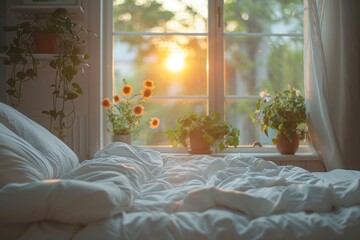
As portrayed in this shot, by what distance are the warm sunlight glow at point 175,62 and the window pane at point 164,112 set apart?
26cm

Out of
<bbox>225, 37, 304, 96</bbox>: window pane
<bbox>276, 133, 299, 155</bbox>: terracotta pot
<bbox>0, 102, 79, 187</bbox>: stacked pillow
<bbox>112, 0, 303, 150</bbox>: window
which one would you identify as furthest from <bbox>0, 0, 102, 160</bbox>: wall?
<bbox>276, 133, 299, 155</bbox>: terracotta pot

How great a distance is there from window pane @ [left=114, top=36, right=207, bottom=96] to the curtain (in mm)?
860

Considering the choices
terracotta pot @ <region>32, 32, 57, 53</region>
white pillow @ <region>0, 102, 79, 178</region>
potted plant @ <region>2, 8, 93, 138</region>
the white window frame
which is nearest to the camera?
white pillow @ <region>0, 102, 79, 178</region>

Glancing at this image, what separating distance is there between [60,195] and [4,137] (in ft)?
1.32

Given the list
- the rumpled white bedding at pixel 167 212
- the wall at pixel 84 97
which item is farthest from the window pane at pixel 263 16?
the rumpled white bedding at pixel 167 212

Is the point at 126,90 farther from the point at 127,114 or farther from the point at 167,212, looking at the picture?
the point at 167,212

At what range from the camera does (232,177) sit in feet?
5.16

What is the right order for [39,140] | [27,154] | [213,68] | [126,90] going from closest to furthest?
1. [27,154]
2. [39,140]
3. [126,90]
4. [213,68]

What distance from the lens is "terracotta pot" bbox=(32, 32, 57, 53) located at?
9.08 feet

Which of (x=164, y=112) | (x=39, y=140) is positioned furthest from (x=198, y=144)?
(x=39, y=140)

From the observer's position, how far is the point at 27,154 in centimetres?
130

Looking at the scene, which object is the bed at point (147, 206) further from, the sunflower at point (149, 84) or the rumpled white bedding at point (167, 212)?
the sunflower at point (149, 84)

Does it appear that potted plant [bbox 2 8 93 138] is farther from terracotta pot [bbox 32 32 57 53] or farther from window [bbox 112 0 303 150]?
window [bbox 112 0 303 150]

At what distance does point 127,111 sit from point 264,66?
1164 mm
